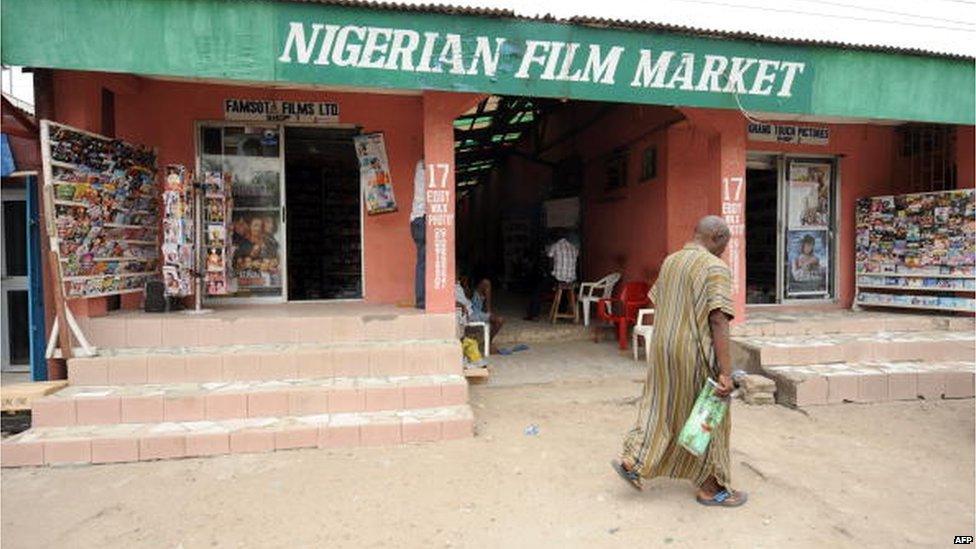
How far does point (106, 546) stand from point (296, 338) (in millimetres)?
2551

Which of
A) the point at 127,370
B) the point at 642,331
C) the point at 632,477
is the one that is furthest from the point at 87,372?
the point at 642,331

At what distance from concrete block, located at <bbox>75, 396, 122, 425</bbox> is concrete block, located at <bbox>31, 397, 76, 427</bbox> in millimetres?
65

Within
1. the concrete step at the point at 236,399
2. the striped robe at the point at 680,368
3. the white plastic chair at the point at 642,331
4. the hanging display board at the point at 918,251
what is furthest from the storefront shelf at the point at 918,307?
the concrete step at the point at 236,399

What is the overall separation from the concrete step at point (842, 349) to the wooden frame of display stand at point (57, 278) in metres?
6.39

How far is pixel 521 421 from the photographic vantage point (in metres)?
4.99

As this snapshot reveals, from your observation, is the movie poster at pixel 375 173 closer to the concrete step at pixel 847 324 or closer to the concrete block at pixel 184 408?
the concrete block at pixel 184 408

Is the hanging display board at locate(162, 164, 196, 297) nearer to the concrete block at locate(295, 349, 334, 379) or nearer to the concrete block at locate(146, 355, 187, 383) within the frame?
the concrete block at locate(146, 355, 187, 383)

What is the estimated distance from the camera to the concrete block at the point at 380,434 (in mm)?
4406

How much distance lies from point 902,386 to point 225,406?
636 cm

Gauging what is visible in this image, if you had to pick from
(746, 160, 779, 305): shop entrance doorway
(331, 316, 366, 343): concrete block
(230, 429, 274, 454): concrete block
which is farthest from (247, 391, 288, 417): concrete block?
(746, 160, 779, 305): shop entrance doorway

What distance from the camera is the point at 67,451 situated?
4.12 metres

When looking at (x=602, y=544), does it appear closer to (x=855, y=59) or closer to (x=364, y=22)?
(x=364, y=22)

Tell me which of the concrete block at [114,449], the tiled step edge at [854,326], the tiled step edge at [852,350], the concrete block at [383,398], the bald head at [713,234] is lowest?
the concrete block at [114,449]

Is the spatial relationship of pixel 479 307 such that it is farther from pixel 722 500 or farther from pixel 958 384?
pixel 958 384
